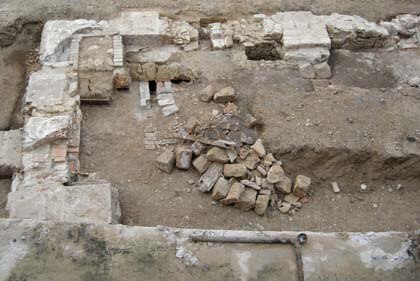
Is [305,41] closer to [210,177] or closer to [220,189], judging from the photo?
[210,177]

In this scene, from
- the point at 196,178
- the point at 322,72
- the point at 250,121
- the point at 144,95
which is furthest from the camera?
the point at 322,72

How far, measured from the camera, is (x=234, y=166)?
6234 mm

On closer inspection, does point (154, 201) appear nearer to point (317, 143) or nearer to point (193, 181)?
point (193, 181)

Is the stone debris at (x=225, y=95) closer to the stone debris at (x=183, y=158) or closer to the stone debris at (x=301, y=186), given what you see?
the stone debris at (x=183, y=158)

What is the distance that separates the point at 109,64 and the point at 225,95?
1.59m

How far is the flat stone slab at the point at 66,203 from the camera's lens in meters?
5.48

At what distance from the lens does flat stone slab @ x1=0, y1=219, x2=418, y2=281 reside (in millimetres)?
4652

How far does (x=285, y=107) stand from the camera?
685 centimetres

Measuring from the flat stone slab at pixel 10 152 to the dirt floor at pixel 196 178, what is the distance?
0.75 meters

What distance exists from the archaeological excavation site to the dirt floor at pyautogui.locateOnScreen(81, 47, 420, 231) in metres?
0.02

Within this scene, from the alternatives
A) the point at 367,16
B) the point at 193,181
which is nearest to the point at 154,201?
the point at 193,181

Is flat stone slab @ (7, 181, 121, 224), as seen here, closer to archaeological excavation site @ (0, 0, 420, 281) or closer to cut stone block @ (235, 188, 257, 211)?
archaeological excavation site @ (0, 0, 420, 281)

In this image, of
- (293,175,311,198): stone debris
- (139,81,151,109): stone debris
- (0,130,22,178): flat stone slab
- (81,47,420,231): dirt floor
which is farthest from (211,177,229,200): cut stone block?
(0,130,22,178): flat stone slab

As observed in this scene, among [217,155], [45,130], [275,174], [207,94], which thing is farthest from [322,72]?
[45,130]
